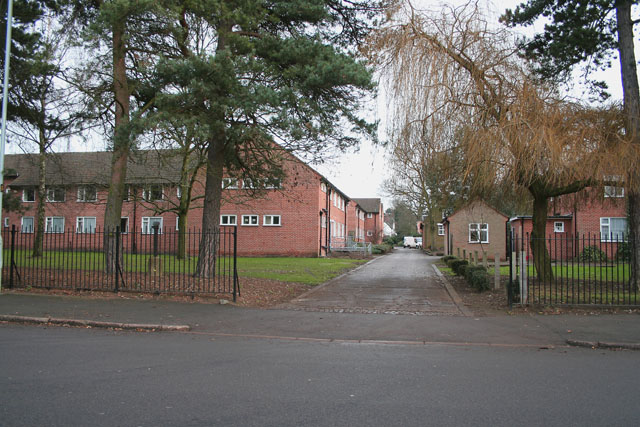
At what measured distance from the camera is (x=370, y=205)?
87.2 m

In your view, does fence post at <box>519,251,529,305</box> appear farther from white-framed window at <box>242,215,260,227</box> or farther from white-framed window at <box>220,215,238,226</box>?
white-framed window at <box>220,215,238,226</box>

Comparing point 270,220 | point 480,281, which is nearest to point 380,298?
point 480,281

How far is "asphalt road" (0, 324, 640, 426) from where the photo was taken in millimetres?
4262

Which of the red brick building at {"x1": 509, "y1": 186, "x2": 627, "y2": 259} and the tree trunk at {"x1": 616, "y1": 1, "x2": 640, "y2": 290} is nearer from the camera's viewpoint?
the tree trunk at {"x1": 616, "y1": 1, "x2": 640, "y2": 290}

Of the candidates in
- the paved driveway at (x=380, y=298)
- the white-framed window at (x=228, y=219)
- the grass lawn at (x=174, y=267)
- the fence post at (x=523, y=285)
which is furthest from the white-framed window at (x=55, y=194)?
the fence post at (x=523, y=285)

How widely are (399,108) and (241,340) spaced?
6364 mm

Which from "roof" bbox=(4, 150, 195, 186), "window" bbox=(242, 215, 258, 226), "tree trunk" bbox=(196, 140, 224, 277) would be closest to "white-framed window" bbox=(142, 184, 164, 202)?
"roof" bbox=(4, 150, 195, 186)

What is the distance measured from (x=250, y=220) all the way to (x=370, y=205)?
54.6m

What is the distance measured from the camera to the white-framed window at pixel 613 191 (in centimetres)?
1114

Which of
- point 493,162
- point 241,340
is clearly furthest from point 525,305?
point 241,340

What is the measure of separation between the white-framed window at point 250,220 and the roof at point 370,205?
4973 cm

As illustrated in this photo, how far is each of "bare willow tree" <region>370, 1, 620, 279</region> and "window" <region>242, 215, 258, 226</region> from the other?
23660mm

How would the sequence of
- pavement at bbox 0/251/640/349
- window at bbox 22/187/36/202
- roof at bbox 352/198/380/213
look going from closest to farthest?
1. pavement at bbox 0/251/640/349
2. window at bbox 22/187/36/202
3. roof at bbox 352/198/380/213

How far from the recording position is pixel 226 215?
3506 centimetres
